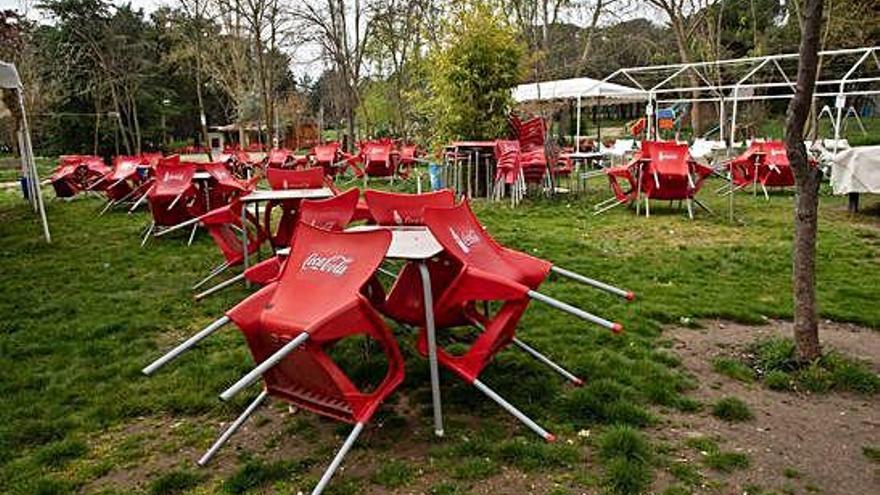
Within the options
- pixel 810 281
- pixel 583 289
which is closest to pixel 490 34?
pixel 583 289

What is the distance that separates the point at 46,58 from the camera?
2680 cm

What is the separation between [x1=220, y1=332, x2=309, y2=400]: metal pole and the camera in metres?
2.12

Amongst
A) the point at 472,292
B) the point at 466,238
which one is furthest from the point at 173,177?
the point at 472,292

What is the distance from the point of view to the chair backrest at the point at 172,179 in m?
8.05

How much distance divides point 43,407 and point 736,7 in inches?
1279

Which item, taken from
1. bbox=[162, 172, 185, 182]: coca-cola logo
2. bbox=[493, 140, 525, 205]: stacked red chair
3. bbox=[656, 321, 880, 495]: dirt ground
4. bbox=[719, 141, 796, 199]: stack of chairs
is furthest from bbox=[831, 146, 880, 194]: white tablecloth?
bbox=[162, 172, 185, 182]: coca-cola logo

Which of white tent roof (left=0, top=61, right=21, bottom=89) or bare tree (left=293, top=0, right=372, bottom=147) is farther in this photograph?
bare tree (left=293, top=0, right=372, bottom=147)

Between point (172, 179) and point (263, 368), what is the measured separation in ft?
22.0

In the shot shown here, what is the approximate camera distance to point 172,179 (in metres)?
8.28

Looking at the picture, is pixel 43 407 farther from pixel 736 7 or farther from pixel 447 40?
pixel 736 7

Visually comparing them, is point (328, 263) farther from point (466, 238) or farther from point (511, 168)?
point (511, 168)

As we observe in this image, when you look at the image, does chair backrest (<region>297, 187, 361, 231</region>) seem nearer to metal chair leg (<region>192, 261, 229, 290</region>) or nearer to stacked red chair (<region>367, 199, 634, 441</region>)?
stacked red chair (<region>367, 199, 634, 441</region>)

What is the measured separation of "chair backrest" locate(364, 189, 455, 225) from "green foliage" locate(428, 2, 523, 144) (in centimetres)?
805

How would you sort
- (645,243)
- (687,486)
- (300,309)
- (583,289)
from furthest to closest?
(645,243) < (583,289) < (300,309) < (687,486)
